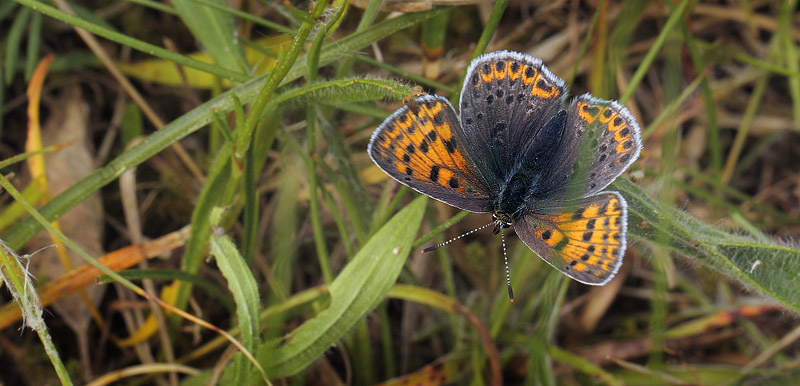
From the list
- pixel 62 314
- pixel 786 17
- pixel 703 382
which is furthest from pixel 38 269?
pixel 786 17

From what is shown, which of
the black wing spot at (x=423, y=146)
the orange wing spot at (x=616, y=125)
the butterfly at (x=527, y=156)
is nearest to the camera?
the butterfly at (x=527, y=156)

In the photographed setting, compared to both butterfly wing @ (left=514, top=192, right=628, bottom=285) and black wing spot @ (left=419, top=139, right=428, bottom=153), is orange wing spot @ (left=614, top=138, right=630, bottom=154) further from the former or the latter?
black wing spot @ (left=419, top=139, right=428, bottom=153)

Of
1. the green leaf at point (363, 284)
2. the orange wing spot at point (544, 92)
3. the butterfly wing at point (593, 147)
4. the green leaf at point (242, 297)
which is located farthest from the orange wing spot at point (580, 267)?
the green leaf at point (242, 297)

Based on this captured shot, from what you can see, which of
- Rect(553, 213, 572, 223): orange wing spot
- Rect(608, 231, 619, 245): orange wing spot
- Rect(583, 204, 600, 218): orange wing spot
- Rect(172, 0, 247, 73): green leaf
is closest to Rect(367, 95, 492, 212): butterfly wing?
Rect(553, 213, 572, 223): orange wing spot

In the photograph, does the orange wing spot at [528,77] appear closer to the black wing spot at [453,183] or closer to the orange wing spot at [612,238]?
the black wing spot at [453,183]

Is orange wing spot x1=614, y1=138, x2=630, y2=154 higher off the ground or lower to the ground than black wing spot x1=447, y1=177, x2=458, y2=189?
higher

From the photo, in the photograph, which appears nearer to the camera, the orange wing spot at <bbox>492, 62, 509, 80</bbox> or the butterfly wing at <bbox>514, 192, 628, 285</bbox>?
the butterfly wing at <bbox>514, 192, 628, 285</bbox>

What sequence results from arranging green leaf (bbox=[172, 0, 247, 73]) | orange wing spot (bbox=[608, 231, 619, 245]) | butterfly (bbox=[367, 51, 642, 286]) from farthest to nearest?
green leaf (bbox=[172, 0, 247, 73])
butterfly (bbox=[367, 51, 642, 286])
orange wing spot (bbox=[608, 231, 619, 245])

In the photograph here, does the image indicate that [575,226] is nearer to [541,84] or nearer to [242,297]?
[541,84]

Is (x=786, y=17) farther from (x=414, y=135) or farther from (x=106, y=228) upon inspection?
(x=106, y=228)
